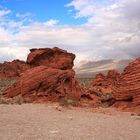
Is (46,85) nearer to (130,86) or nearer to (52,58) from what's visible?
(130,86)

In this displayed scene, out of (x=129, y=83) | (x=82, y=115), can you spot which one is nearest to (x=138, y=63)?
(x=129, y=83)

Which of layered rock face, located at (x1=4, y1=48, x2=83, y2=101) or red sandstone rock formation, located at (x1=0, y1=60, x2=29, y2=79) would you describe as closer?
layered rock face, located at (x1=4, y1=48, x2=83, y2=101)

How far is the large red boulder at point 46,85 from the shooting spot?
30.3 metres

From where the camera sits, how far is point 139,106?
2520 cm

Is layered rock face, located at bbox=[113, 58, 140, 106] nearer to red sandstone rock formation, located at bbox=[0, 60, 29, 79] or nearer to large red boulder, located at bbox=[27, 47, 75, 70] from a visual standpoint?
large red boulder, located at bbox=[27, 47, 75, 70]

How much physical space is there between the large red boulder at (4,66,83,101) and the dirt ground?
7.30 metres

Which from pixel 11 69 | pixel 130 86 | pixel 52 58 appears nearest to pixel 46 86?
pixel 130 86

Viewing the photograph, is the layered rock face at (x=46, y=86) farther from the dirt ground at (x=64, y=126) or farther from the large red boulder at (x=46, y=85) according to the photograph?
the dirt ground at (x=64, y=126)

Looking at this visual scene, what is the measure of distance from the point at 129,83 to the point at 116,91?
1210 mm

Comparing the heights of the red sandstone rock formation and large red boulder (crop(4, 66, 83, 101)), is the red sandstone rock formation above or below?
above

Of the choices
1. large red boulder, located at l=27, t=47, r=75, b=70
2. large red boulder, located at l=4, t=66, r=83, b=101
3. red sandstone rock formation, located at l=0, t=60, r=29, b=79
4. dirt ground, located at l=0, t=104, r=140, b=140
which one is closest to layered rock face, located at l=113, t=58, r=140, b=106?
dirt ground, located at l=0, t=104, r=140, b=140

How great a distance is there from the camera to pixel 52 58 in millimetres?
38750

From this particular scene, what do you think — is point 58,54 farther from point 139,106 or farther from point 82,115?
point 82,115

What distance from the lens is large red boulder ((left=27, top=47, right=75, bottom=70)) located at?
3624 cm
